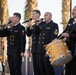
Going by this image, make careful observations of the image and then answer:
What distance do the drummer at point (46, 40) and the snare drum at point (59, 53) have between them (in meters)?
0.94

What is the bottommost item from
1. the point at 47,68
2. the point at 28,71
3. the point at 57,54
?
the point at 28,71

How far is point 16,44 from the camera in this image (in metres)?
7.68

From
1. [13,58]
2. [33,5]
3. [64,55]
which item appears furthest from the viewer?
[33,5]

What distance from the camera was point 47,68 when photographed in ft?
22.8

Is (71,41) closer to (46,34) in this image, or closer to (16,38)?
(46,34)

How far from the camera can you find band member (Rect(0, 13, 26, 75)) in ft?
24.9

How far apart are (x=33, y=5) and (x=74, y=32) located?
18.6 feet

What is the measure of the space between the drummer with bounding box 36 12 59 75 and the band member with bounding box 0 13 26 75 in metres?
0.62

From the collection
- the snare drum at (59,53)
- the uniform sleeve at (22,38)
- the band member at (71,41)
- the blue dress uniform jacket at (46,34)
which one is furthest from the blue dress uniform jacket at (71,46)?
the uniform sleeve at (22,38)

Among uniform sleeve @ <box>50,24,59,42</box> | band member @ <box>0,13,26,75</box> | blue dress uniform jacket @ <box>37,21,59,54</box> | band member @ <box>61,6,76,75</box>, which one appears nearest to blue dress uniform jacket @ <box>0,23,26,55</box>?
band member @ <box>0,13,26,75</box>

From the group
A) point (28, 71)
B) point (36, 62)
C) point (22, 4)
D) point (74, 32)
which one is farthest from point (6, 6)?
point (74, 32)

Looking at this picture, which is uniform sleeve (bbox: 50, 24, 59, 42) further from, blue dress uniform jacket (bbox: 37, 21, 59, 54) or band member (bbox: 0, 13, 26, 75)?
band member (bbox: 0, 13, 26, 75)

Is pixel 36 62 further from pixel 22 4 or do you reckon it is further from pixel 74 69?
pixel 22 4

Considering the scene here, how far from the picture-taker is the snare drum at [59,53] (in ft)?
19.2
